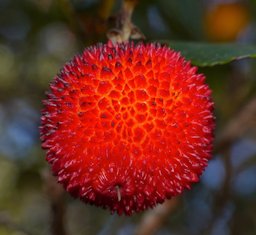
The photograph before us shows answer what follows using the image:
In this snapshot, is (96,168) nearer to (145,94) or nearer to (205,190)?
(145,94)

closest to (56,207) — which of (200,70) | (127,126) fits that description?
(127,126)

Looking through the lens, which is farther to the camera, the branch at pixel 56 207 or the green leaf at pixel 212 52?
the branch at pixel 56 207

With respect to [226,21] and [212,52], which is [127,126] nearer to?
[212,52]

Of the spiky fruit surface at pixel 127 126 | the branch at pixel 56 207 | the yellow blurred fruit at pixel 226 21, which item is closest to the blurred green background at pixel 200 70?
the yellow blurred fruit at pixel 226 21

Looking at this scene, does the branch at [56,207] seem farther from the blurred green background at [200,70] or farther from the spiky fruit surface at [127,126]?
the blurred green background at [200,70]

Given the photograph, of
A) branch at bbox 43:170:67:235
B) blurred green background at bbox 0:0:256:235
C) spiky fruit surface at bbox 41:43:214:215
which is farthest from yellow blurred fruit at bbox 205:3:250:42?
spiky fruit surface at bbox 41:43:214:215

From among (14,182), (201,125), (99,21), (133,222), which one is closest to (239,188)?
(133,222)

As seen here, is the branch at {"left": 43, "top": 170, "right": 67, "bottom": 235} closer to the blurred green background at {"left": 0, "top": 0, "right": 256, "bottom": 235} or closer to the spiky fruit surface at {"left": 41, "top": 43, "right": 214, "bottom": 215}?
the spiky fruit surface at {"left": 41, "top": 43, "right": 214, "bottom": 215}

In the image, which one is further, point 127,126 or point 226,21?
point 226,21
